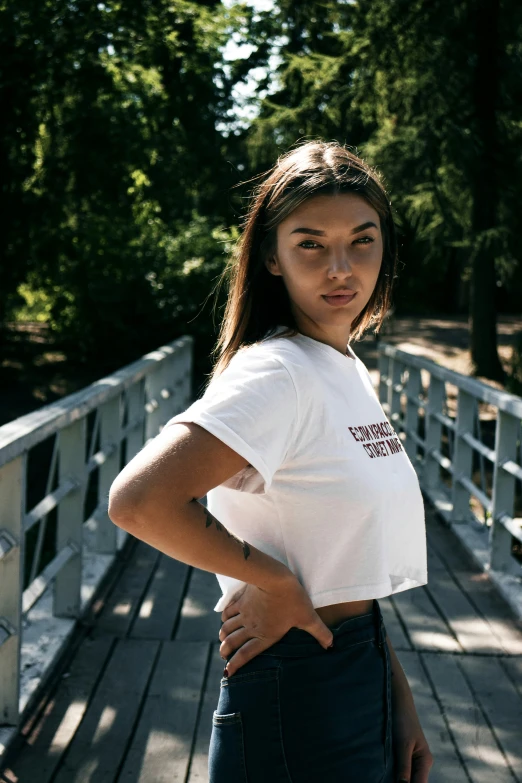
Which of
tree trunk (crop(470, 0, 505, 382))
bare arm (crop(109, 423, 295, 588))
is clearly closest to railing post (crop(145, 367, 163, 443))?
bare arm (crop(109, 423, 295, 588))

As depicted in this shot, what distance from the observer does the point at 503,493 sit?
504cm

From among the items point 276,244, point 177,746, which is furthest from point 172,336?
point 276,244

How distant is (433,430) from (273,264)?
590cm

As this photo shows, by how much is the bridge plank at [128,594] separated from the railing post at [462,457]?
210 cm

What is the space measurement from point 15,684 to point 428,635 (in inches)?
79.0

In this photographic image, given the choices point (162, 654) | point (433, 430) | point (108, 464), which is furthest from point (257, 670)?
point (433, 430)

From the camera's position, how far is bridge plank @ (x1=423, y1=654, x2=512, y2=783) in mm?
3021

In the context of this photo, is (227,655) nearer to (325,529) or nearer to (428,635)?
(325,529)

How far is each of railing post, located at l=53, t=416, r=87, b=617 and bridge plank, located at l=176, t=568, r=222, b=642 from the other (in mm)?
517

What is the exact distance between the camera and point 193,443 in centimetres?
120

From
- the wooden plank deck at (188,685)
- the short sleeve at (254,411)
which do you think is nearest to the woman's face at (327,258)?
the short sleeve at (254,411)

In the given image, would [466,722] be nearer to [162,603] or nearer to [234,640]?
[162,603]

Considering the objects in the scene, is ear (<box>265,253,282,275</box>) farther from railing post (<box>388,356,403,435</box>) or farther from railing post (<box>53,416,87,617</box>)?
railing post (<box>388,356,403,435</box>)

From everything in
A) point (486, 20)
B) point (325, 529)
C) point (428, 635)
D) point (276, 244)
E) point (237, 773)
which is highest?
point (486, 20)
